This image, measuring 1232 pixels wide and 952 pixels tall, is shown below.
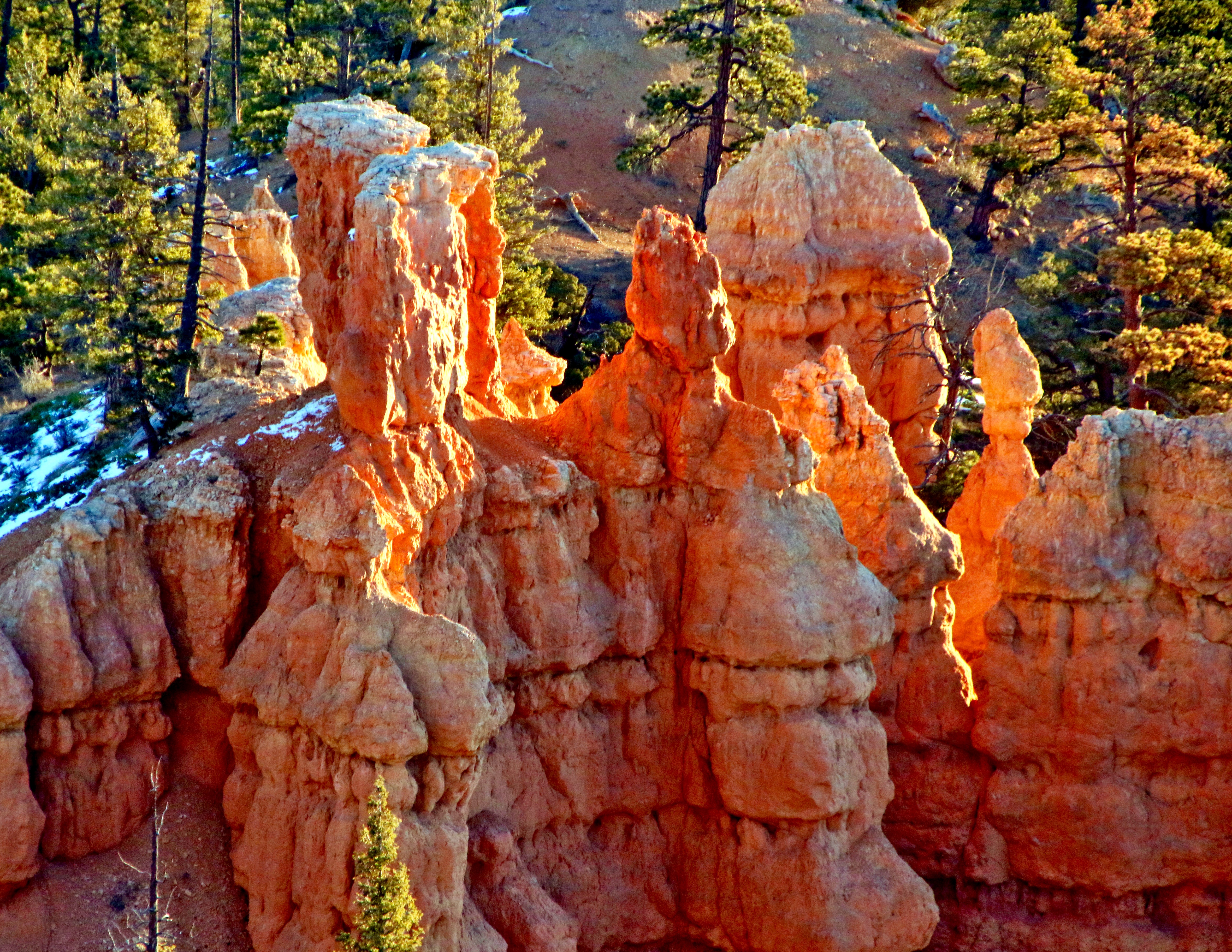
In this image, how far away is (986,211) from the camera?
48875 mm

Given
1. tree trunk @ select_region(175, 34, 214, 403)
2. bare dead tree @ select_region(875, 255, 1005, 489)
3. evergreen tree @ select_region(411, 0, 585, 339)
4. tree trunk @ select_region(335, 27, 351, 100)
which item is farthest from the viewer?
tree trunk @ select_region(335, 27, 351, 100)

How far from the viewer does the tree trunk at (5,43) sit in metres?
52.6

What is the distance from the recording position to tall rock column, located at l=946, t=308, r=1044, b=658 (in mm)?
21859

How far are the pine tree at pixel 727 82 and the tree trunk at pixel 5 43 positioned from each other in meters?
23.6

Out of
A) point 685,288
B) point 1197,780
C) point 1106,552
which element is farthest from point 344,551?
point 1197,780

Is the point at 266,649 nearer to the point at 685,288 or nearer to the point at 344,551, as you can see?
the point at 344,551

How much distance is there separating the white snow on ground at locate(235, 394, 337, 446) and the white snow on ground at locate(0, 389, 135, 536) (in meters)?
2.90

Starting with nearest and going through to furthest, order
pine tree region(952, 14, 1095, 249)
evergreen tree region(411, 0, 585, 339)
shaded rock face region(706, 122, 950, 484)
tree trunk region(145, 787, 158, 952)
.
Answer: tree trunk region(145, 787, 158, 952) → shaded rock face region(706, 122, 950, 484) → pine tree region(952, 14, 1095, 249) → evergreen tree region(411, 0, 585, 339)

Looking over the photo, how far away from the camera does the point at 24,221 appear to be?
35000 millimetres

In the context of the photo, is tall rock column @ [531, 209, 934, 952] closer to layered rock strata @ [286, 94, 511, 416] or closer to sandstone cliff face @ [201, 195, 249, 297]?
layered rock strata @ [286, 94, 511, 416]

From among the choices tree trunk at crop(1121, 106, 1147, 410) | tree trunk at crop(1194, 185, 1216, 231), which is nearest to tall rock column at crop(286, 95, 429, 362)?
tree trunk at crop(1121, 106, 1147, 410)

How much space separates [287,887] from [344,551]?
122 inches

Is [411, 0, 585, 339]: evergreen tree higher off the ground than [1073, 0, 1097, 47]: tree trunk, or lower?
lower

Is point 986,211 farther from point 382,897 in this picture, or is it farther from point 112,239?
point 382,897
